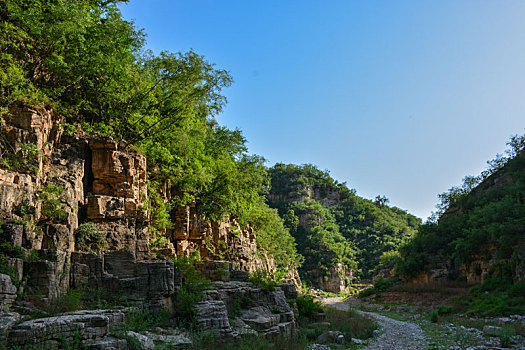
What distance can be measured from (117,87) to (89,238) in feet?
24.2

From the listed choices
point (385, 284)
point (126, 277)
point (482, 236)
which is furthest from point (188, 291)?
point (385, 284)

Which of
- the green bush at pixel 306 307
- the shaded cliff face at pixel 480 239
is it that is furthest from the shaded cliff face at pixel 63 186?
the shaded cliff face at pixel 480 239

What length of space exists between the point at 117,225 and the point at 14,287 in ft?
17.6

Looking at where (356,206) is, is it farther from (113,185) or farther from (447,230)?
(113,185)

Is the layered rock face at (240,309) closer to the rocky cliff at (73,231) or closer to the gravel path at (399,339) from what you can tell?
the rocky cliff at (73,231)

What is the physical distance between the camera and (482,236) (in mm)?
35281

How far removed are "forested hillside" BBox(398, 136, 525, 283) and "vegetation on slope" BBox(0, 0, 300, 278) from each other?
22845 millimetres

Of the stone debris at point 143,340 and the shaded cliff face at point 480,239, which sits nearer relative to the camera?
the stone debris at point 143,340

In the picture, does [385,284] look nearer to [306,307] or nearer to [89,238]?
[306,307]

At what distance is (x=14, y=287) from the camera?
374 inches

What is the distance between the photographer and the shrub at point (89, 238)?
1338cm

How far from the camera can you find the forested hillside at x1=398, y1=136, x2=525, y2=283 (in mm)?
30391

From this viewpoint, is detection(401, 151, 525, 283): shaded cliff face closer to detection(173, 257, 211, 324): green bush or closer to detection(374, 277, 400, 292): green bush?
detection(374, 277, 400, 292): green bush

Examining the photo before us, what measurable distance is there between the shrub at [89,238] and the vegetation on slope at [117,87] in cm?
347
